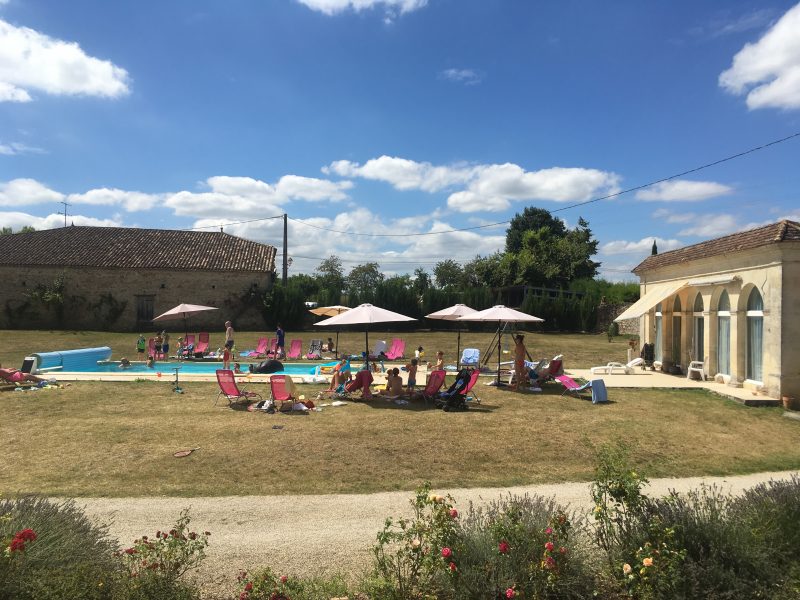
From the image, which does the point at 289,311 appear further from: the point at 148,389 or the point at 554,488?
the point at 554,488

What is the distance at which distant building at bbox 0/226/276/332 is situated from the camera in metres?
32.8

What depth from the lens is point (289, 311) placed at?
34.6m

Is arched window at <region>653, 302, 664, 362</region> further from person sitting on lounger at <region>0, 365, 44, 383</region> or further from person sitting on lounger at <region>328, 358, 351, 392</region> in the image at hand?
person sitting on lounger at <region>0, 365, 44, 383</region>

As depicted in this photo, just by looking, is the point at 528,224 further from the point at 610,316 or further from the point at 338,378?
the point at 338,378

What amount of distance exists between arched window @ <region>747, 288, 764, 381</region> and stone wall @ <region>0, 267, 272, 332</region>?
28370 millimetres

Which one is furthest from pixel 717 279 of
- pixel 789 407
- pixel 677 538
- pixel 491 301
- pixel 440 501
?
pixel 491 301

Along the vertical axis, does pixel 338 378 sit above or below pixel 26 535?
below

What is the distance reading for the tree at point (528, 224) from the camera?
57375 millimetres

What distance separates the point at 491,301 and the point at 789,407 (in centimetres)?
2631

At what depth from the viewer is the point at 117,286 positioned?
109 ft

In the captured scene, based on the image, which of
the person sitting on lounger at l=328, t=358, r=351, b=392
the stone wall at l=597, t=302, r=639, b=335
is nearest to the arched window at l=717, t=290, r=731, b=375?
the person sitting on lounger at l=328, t=358, r=351, b=392

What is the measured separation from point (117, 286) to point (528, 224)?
41.5 metres

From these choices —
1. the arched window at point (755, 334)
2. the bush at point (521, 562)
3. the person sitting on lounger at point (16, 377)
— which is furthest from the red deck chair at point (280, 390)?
the arched window at point (755, 334)

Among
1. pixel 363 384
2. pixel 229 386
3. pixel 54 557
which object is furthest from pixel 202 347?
pixel 54 557
